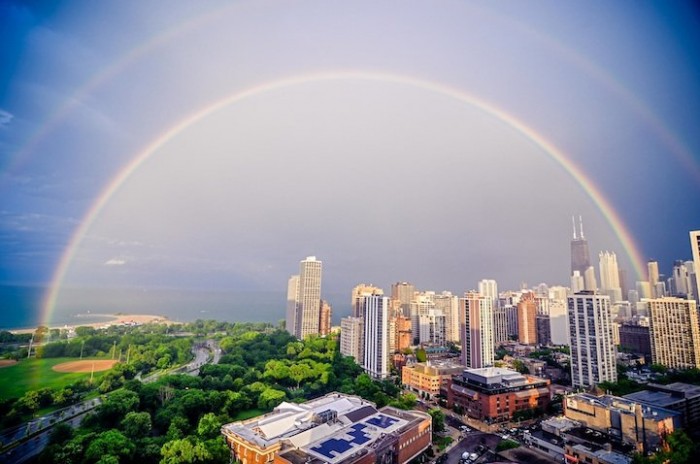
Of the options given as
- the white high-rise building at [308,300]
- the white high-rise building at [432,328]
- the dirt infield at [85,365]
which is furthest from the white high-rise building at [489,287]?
the dirt infield at [85,365]

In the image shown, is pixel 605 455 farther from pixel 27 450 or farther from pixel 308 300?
pixel 308 300

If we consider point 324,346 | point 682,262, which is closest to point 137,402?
point 324,346

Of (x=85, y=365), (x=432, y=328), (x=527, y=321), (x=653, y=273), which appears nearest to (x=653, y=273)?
(x=653, y=273)

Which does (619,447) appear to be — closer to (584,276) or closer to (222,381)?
(222,381)

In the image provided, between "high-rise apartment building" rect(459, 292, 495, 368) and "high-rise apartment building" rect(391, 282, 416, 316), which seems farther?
"high-rise apartment building" rect(391, 282, 416, 316)

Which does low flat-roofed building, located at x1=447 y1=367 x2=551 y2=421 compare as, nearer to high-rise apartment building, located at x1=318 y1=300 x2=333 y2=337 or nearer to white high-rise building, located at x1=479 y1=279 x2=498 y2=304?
high-rise apartment building, located at x1=318 y1=300 x2=333 y2=337

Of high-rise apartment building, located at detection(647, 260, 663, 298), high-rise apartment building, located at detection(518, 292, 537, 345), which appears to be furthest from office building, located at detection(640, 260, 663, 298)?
high-rise apartment building, located at detection(518, 292, 537, 345)
